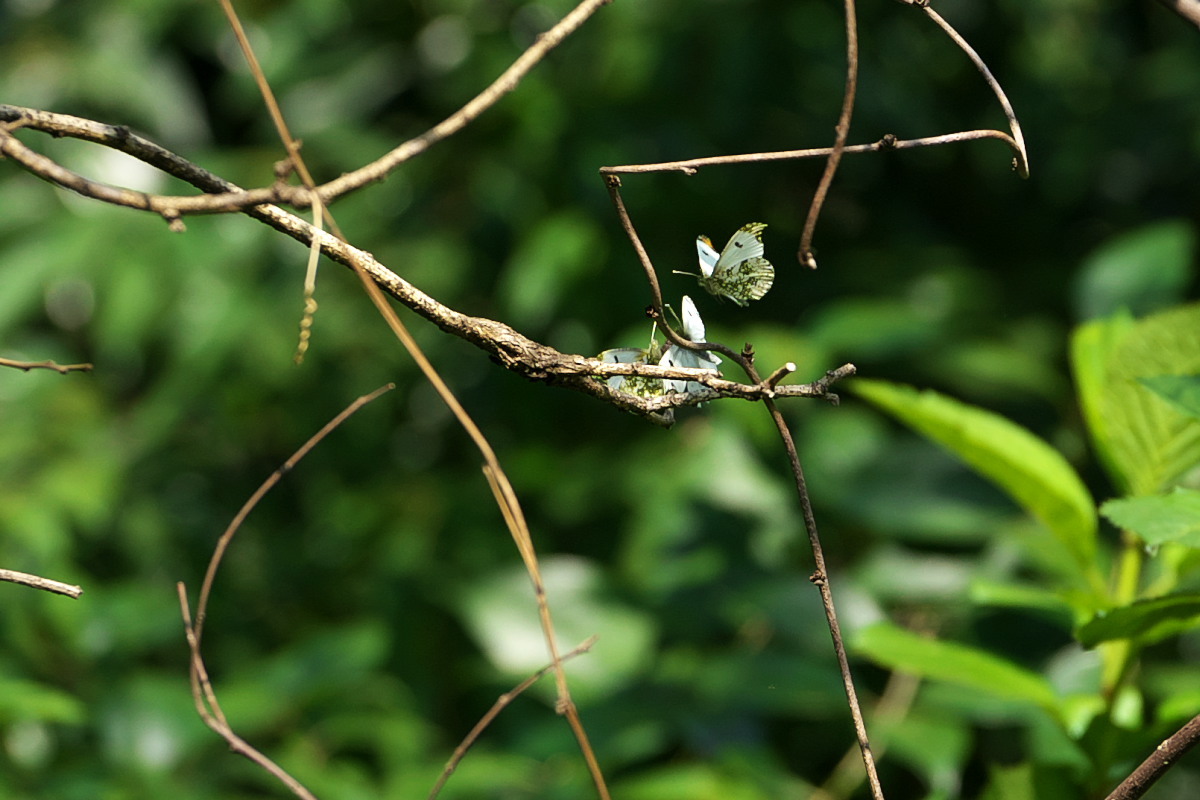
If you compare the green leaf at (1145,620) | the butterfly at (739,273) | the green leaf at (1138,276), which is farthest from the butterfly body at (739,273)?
the green leaf at (1138,276)

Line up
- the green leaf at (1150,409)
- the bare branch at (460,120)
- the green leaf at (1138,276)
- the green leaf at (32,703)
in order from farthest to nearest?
the green leaf at (1138,276) < the green leaf at (32,703) < the green leaf at (1150,409) < the bare branch at (460,120)

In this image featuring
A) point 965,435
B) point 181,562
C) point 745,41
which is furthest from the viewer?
point 181,562

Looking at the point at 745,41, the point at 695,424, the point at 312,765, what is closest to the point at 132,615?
the point at 312,765

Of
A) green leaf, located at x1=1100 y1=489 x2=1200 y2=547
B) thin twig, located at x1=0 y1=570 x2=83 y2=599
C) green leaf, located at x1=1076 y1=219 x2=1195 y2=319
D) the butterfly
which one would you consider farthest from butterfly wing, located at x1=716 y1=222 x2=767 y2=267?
green leaf, located at x1=1076 y1=219 x2=1195 y2=319

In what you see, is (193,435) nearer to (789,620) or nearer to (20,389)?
(20,389)

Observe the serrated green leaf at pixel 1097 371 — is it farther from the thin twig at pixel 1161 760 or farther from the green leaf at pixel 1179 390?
the thin twig at pixel 1161 760

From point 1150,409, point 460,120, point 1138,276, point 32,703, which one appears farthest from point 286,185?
point 1138,276

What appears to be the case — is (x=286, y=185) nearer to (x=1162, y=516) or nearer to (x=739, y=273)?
(x=739, y=273)
